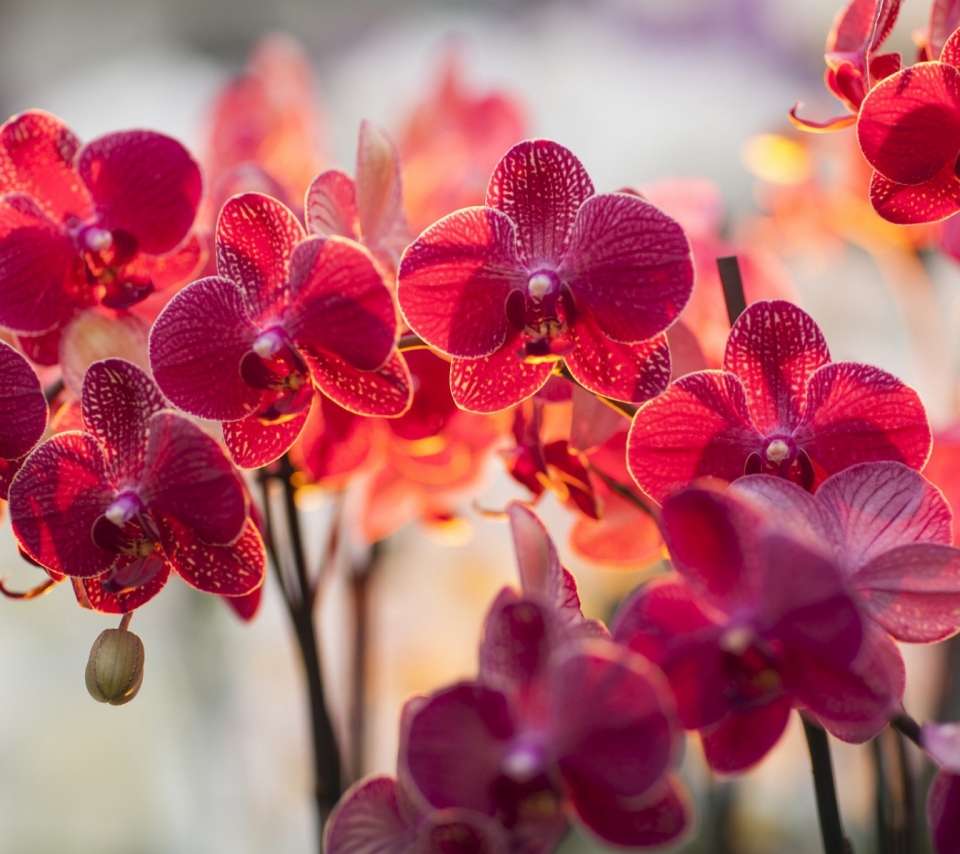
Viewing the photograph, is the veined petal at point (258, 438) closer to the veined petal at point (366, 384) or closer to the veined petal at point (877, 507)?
the veined petal at point (366, 384)

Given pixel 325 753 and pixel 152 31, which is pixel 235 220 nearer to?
pixel 325 753

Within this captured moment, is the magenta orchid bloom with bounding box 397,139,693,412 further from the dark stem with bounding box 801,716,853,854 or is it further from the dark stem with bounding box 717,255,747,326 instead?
the dark stem with bounding box 801,716,853,854

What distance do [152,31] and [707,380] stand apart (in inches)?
86.3

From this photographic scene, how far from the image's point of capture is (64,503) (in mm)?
423

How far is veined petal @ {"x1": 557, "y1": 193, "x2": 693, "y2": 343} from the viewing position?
415mm

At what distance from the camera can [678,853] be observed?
3.21 feet

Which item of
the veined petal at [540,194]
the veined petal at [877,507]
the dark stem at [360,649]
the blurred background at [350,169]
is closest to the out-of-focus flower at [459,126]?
the blurred background at [350,169]

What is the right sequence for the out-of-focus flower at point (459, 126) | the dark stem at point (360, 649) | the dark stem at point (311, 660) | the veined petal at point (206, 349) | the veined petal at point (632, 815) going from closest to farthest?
the veined petal at point (632, 815)
the veined petal at point (206, 349)
the dark stem at point (311, 660)
the dark stem at point (360, 649)
the out-of-focus flower at point (459, 126)

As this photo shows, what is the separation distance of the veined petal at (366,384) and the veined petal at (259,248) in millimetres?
31

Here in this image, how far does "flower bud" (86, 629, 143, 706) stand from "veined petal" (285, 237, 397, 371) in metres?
0.15

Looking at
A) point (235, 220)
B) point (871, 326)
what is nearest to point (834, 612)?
point (235, 220)

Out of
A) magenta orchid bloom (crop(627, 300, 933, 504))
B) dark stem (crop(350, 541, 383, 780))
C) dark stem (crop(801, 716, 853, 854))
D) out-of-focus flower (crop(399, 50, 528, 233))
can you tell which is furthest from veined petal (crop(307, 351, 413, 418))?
out-of-focus flower (crop(399, 50, 528, 233))

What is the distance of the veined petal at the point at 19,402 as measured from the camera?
0.43 metres

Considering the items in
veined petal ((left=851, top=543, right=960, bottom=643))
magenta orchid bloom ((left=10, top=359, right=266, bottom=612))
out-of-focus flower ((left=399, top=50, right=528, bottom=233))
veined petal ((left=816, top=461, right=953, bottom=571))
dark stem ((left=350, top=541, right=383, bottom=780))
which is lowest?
dark stem ((left=350, top=541, right=383, bottom=780))
